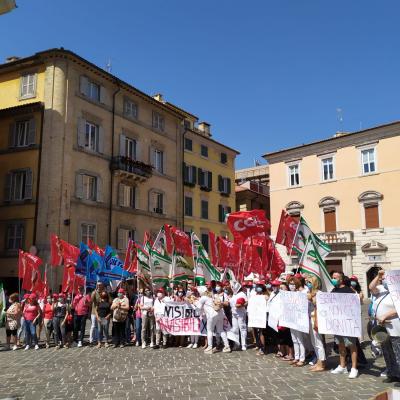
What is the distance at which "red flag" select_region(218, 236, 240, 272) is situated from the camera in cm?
1677

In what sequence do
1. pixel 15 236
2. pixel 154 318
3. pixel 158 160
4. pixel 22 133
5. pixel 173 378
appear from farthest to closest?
pixel 158 160 → pixel 22 133 → pixel 15 236 → pixel 154 318 → pixel 173 378

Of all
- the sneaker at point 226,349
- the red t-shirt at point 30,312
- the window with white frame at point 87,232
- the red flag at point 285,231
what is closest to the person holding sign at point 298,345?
the sneaker at point 226,349

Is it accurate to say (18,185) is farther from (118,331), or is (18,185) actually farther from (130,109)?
(118,331)

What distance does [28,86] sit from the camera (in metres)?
29.0

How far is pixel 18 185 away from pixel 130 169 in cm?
755

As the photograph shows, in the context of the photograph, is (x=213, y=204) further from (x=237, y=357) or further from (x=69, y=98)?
(x=237, y=357)

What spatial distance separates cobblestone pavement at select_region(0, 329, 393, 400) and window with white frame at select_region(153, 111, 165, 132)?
26099mm

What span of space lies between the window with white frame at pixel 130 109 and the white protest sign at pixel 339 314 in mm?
26329

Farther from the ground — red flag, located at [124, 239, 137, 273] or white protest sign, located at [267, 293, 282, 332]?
red flag, located at [124, 239, 137, 273]

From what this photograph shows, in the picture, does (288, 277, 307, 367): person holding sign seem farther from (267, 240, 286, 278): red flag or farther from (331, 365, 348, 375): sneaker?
(267, 240, 286, 278): red flag

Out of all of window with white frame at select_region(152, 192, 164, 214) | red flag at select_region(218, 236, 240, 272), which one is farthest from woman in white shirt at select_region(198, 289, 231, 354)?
window with white frame at select_region(152, 192, 164, 214)

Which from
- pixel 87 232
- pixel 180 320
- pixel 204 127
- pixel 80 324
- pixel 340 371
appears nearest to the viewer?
pixel 340 371

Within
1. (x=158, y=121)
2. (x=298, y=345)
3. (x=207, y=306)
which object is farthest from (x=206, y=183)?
(x=298, y=345)

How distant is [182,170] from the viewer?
38.0 metres
